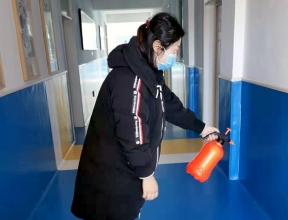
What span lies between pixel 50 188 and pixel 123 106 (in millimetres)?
1953

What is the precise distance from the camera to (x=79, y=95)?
4.82m

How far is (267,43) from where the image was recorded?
6.35 ft

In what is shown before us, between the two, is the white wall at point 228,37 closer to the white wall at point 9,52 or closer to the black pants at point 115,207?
the black pants at point 115,207

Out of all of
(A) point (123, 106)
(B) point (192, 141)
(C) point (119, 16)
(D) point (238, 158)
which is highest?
(C) point (119, 16)

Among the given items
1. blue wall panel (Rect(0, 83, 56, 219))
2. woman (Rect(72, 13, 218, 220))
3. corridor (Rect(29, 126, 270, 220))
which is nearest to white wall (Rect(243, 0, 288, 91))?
woman (Rect(72, 13, 218, 220))

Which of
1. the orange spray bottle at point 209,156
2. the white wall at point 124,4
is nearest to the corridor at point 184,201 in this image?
the orange spray bottle at point 209,156

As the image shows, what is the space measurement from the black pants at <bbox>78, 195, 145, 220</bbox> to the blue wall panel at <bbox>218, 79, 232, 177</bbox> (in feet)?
5.01

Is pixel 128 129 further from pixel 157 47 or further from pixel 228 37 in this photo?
pixel 228 37

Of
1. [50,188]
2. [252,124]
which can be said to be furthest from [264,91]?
[50,188]

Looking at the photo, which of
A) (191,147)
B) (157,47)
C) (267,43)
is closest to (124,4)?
(191,147)

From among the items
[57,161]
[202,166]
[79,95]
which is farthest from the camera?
[79,95]

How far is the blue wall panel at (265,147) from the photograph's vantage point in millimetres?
1814

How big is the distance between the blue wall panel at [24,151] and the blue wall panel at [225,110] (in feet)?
5.78

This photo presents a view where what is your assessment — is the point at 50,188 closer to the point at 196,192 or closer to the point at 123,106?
the point at 196,192
